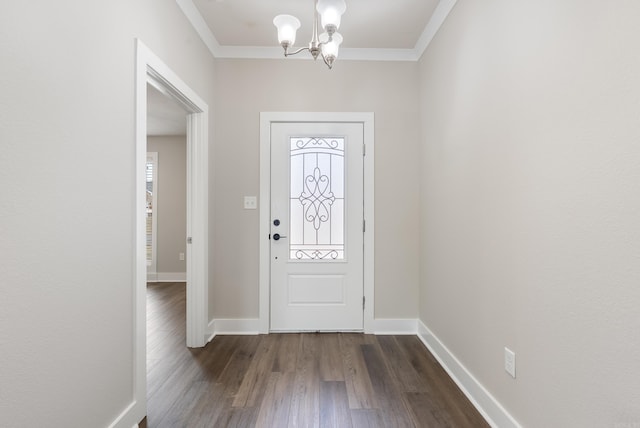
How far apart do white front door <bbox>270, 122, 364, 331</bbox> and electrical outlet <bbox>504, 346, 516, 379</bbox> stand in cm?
149

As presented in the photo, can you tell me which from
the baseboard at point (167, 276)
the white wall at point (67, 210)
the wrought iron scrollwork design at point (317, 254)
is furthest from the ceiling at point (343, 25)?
the baseboard at point (167, 276)

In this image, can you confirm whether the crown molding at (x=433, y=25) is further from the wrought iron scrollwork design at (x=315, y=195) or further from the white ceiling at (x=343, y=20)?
the wrought iron scrollwork design at (x=315, y=195)

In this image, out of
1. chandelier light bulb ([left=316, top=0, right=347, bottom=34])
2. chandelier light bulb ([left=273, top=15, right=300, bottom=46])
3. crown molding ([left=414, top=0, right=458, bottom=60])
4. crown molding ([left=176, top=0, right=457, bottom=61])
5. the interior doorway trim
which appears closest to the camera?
chandelier light bulb ([left=316, top=0, right=347, bottom=34])

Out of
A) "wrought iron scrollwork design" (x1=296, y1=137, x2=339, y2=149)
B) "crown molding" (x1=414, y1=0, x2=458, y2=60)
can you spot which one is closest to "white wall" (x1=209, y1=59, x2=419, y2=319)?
"crown molding" (x1=414, y1=0, x2=458, y2=60)

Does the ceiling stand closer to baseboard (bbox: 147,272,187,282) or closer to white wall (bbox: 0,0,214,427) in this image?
white wall (bbox: 0,0,214,427)

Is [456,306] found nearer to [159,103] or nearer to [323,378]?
[323,378]

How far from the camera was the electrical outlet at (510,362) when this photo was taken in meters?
1.49

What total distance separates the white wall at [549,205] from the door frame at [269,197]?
87 cm

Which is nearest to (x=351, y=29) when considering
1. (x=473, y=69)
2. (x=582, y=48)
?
(x=473, y=69)

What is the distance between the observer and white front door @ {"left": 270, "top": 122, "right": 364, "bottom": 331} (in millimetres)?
2918

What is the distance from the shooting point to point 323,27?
167 centimetres

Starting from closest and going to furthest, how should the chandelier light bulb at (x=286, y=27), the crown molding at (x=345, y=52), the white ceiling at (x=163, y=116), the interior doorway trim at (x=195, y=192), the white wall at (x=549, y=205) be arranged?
the white wall at (x=549, y=205), the chandelier light bulb at (x=286, y=27), the interior doorway trim at (x=195, y=192), the crown molding at (x=345, y=52), the white ceiling at (x=163, y=116)

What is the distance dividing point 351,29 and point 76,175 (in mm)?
2332

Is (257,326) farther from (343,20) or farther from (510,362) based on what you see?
(343,20)
